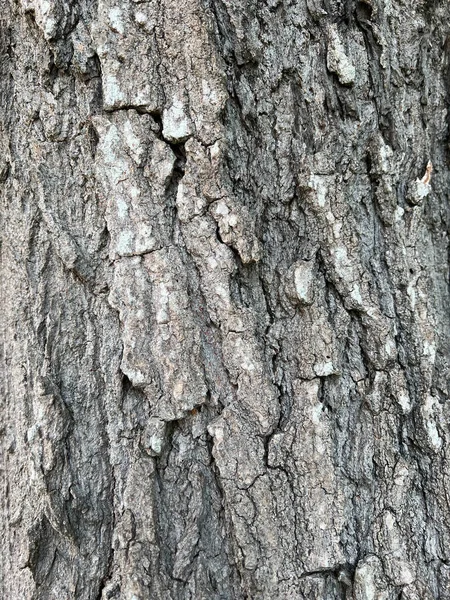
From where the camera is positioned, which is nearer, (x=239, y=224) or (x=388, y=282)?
(x=239, y=224)

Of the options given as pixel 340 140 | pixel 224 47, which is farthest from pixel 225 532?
pixel 224 47

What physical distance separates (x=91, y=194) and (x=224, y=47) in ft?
1.23

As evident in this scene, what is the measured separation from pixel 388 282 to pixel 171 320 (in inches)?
17.9

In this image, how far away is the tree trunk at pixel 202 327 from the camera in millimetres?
995

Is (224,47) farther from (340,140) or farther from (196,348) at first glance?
(196,348)

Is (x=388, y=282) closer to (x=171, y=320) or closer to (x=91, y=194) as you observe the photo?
(x=171, y=320)

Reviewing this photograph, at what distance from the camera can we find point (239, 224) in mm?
1016

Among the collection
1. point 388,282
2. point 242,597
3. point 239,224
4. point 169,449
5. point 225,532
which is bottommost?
point 242,597

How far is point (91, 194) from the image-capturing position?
3.46ft

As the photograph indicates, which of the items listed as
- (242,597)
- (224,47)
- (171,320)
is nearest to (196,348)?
(171,320)

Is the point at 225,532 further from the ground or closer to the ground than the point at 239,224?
closer to the ground

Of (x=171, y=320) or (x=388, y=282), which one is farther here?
(x=388, y=282)

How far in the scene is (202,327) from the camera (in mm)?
1021

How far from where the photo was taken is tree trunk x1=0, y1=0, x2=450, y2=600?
1.00 m
